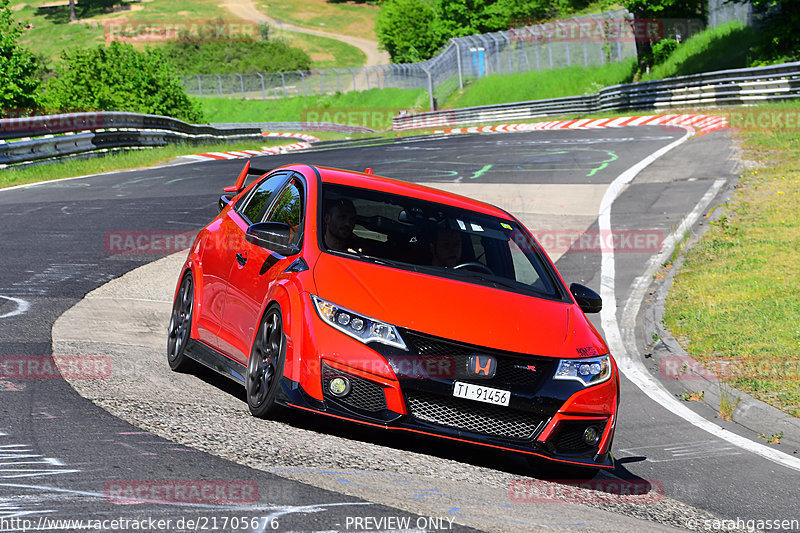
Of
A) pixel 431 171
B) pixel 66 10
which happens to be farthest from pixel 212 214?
pixel 66 10

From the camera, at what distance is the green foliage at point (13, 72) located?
36.2m

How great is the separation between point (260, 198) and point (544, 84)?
53.7 meters

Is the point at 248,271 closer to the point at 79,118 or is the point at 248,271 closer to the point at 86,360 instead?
the point at 86,360

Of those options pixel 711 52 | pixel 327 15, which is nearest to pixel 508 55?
pixel 711 52

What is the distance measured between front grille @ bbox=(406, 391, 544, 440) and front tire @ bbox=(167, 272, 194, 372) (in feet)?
8.44

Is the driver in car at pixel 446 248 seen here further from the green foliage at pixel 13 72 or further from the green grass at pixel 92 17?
the green grass at pixel 92 17

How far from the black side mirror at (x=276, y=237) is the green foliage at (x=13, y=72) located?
31.9 metres

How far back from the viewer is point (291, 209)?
7223 mm

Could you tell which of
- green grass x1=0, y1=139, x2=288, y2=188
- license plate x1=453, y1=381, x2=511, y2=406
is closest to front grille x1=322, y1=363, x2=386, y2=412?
license plate x1=453, y1=381, x2=511, y2=406

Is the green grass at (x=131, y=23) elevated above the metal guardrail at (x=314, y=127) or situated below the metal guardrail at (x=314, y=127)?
above

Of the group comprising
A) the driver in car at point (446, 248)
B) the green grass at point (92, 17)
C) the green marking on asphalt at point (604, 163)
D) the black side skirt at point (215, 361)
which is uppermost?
the green grass at point (92, 17)

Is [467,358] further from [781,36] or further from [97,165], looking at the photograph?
[781,36]

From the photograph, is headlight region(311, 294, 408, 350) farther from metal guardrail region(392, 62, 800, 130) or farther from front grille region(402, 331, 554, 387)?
metal guardrail region(392, 62, 800, 130)

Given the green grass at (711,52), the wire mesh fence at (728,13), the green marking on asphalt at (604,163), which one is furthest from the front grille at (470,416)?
the wire mesh fence at (728,13)
